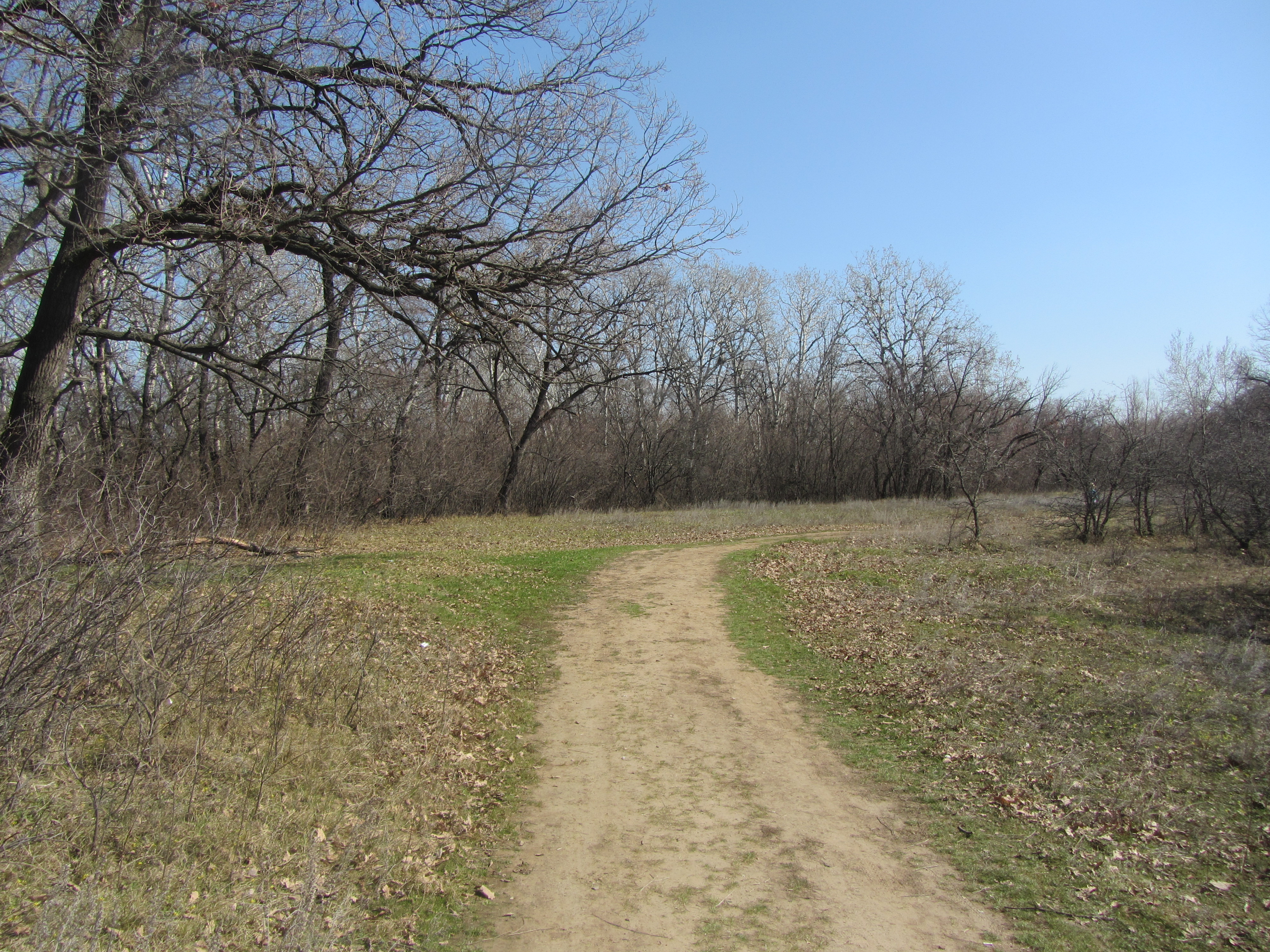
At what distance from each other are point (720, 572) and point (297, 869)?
11.7 metres

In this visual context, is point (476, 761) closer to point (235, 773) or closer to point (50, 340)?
point (235, 773)

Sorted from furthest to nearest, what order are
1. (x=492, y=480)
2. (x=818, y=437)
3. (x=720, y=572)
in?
(x=818, y=437) → (x=492, y=480) → (x=720, y=572)

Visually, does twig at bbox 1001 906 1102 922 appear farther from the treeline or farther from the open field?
the treeline

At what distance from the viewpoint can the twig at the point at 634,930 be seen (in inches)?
163

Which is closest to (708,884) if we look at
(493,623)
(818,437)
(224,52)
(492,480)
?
(493,623)

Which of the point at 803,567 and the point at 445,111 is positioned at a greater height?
the point at 445,111

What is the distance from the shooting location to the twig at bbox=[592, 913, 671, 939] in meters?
4.15

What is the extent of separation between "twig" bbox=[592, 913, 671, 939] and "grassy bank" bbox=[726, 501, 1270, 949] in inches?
79.1

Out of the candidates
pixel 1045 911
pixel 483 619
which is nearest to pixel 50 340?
pixel 483 619

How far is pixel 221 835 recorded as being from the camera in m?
4.48

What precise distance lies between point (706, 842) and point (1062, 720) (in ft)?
14.8

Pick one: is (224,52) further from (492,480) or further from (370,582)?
(492,480)

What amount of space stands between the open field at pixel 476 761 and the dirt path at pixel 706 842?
30 centimetres

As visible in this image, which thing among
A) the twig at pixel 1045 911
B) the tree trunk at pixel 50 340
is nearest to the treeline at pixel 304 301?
the tree trunk at pixel 50 340
